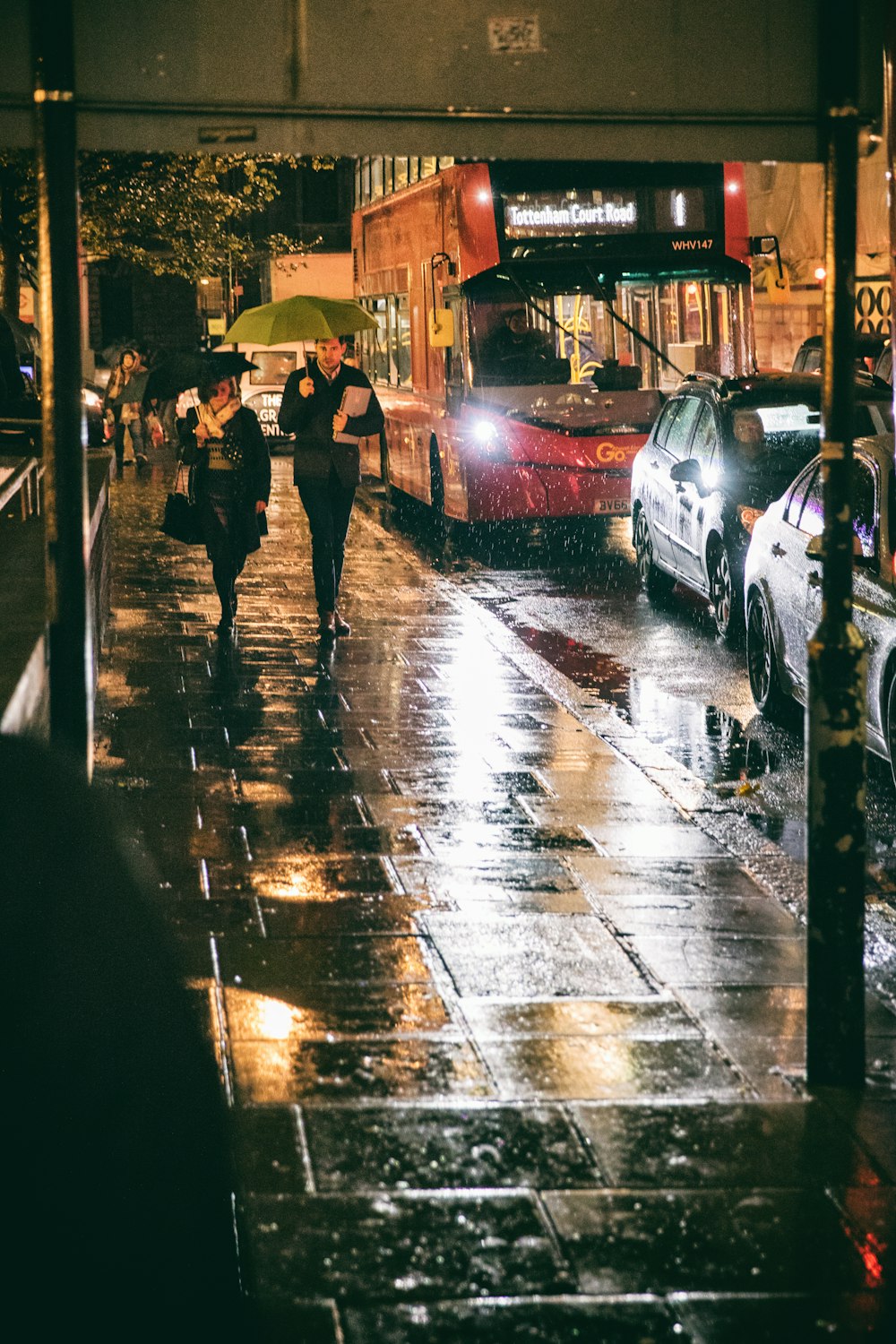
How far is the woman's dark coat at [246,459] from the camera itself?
12.2 metres

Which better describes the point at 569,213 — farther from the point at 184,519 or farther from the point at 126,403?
the point at 126,403

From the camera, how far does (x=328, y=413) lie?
1239cm

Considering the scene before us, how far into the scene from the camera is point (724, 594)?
1287cm

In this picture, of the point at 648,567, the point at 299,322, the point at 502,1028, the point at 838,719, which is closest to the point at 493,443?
the point at 648,567

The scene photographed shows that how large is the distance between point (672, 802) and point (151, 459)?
24.6 meters

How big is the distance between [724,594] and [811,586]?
4132 millimetres

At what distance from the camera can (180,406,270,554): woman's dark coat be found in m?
12.2

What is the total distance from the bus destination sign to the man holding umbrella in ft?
18.2

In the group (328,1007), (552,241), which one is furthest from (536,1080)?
(552,241)

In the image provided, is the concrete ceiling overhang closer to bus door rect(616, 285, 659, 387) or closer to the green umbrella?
the green umbrella

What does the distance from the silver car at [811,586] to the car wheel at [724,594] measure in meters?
1.83

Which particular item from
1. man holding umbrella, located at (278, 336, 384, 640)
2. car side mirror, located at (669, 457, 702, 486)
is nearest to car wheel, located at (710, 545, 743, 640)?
car side mirror, located at (669, 457, 702, 486)

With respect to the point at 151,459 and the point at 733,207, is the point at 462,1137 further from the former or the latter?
the point at 151,459

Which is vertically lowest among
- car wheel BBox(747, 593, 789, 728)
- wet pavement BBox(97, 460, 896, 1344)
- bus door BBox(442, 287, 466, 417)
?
wet pavement BBox(97, 460, 896, 1344)
